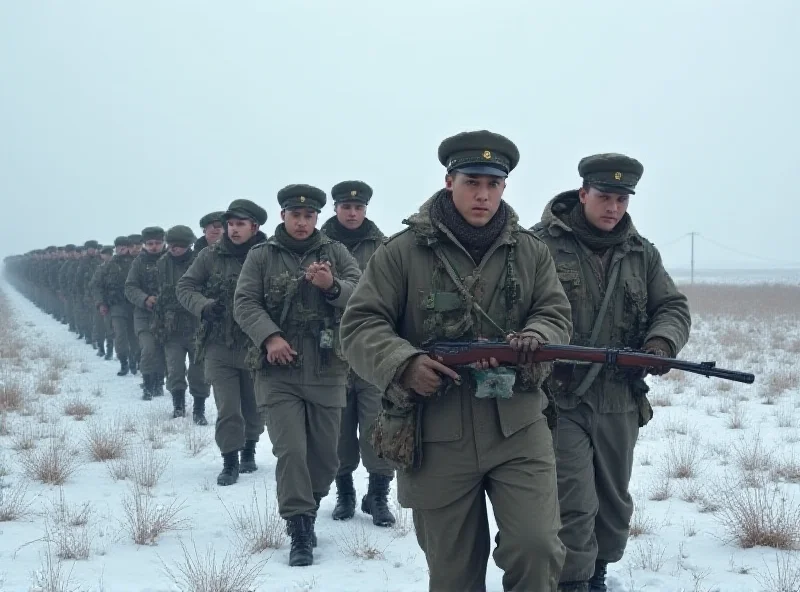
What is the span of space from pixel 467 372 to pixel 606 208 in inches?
60.8

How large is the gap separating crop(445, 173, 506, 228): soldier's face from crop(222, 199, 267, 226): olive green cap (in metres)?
3.94

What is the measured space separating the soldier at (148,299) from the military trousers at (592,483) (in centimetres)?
722

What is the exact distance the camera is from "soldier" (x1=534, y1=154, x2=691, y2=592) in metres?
3.90

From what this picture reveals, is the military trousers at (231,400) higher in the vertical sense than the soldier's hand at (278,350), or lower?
lower

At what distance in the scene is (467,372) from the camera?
310cm

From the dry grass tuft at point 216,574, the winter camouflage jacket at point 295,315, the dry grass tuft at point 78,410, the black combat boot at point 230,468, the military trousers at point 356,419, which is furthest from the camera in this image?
the dry grass tuft at point 78,410

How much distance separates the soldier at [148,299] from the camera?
10422mm

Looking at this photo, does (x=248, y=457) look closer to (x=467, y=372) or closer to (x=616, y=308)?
(x=616, y=308)

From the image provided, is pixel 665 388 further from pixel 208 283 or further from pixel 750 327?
pixel 750 327

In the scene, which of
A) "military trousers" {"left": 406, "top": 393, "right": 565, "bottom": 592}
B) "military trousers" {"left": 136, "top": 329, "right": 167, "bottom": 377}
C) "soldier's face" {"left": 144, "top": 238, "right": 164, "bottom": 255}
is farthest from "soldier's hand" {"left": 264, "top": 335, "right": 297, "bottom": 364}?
"military trousers" {"left": 136, "top": 329, "right": 167, "bottom": 377}

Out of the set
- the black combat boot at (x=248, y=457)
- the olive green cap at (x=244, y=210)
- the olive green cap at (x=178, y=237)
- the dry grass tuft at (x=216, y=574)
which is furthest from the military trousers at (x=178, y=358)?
the dry grass tuft at (x=216, y=574)

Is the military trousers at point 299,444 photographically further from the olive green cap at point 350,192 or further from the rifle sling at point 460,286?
the rifle sling at point 460,286

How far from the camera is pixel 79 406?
974cm

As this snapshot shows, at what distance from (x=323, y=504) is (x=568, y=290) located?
3249mm
